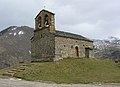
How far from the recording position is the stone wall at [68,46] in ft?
140

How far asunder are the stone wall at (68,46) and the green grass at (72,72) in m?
3.68

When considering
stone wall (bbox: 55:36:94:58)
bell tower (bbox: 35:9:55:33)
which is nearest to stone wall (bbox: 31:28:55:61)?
bell tower (bbox: 35:9:55:33)

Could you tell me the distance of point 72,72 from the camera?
33.1 meters

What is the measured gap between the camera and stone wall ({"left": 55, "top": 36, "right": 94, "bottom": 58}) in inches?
1681

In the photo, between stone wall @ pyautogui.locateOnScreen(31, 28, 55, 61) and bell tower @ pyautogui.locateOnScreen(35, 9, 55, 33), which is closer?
stone wall @ pyautogui.locateOnScreen(31, 28, 55, 61)

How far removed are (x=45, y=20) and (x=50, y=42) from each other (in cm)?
470

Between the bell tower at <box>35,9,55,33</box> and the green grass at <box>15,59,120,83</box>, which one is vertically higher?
the bell tower at <box>35,9,55,33</box>

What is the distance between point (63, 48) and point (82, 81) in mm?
17885

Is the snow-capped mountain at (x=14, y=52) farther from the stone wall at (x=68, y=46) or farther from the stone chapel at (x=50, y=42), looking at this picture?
the stone chapel at (x=50, y=42)

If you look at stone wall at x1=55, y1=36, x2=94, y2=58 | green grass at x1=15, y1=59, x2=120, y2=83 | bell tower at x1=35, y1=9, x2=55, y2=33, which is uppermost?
bell tower at x1=35, y1=9, x2=55, y2=33

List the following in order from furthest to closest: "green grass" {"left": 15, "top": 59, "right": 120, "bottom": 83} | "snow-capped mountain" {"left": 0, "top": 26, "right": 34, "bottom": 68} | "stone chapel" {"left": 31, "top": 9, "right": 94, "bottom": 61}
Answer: "snow-capped mountain" {"left": 0, "top": 26, "right": 34, "bottom": 68} < "stone chapel" {"left": 31, "top": 9, "right": 94, "bottom": 61} < "green grass" {"left": 15, "top": 59, "right": 120, "bottom": 83}

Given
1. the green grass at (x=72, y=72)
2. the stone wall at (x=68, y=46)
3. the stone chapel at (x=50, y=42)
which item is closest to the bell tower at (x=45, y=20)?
the stone chapel at (x=50, y=42)

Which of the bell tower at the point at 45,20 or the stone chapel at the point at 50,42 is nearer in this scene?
the stone chapel at the point at 50,42

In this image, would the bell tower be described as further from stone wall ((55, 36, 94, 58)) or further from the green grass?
the green grass
